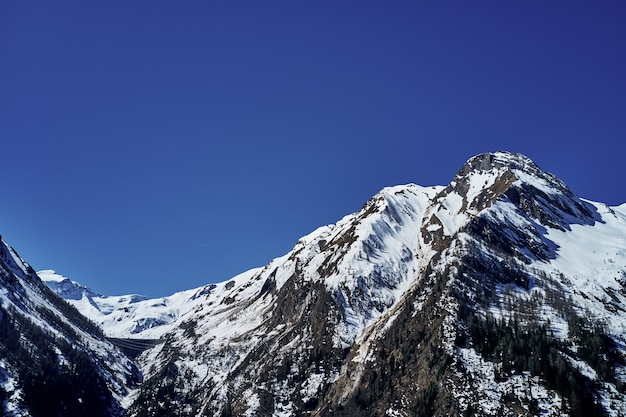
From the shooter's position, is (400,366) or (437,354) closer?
(437,354)

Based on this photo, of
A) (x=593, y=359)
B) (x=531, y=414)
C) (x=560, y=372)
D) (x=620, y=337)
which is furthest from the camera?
(x=620, y=337)

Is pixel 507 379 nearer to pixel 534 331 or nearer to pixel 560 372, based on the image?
pixel 560 372

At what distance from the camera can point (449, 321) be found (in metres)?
190

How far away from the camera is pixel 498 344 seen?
175 meters

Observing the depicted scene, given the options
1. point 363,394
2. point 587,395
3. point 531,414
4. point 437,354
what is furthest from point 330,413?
point 587,395

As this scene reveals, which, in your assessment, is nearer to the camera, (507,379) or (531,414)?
(531,414)

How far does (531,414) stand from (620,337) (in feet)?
190

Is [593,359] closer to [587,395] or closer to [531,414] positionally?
[587,395]

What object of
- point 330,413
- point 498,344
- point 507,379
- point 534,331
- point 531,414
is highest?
point 534,331

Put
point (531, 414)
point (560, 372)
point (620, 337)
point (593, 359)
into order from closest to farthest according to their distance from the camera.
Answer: point (531, 414), point (560, 372), point (593, 359), point (620, 337)

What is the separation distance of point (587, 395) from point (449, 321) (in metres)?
50.0

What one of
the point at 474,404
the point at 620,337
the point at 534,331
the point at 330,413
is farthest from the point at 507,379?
the point at 330,413

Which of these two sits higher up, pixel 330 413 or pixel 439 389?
pixel 439 389

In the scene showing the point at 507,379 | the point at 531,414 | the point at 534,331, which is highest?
the point at 534,331
